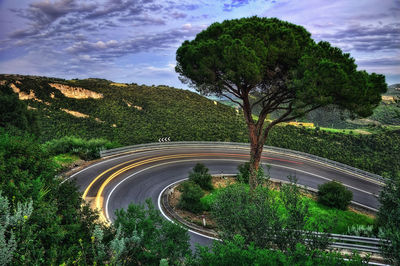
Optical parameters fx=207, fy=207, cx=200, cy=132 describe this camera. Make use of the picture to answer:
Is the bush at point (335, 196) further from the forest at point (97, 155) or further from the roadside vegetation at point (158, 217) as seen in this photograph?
the forest at point (97, 155)

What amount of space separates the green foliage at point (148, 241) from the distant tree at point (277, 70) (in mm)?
5868

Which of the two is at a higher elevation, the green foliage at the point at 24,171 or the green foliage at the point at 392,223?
the green foliage at the point at 24,171

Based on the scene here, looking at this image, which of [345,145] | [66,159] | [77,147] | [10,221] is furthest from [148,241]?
[345,145]

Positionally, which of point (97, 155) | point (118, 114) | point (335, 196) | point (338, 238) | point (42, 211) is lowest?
point (338, 238)

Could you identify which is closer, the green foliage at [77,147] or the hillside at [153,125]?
the green foliage at [77,147]

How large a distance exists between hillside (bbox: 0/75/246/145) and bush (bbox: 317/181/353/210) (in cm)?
2120

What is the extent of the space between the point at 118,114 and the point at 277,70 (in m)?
41.2

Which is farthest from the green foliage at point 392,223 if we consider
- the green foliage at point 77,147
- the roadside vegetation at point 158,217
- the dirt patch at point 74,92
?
the dirt patch at point 74,92

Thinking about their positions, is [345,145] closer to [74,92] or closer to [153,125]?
[153,125]

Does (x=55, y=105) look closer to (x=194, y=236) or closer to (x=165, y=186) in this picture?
(x=165, y=186)

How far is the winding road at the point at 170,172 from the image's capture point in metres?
15.5

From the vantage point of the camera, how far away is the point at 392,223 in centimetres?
632

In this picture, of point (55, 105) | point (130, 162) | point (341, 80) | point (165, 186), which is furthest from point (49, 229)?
point (55, 105)

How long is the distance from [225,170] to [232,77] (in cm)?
1177
